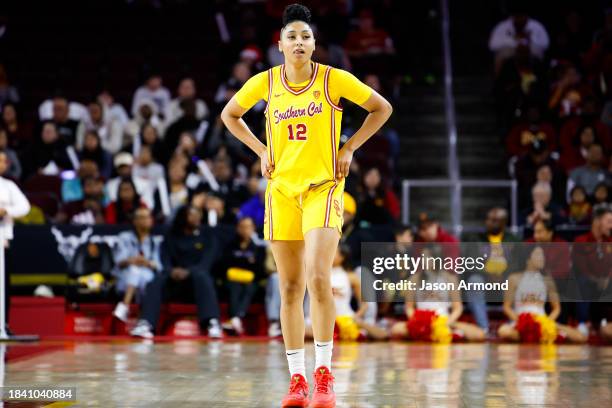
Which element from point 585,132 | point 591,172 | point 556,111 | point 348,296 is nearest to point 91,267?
point 348,296

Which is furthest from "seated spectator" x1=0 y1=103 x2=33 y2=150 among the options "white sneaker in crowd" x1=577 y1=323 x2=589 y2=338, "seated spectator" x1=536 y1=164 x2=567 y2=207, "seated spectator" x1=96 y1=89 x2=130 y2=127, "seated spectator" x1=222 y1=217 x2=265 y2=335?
"white sneaker in crowd" x1=577 y1=323 x2=589 y2=338

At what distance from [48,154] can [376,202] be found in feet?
14.7

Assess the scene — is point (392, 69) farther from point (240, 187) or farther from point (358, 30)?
point (240, 187)

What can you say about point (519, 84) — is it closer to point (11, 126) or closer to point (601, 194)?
point (601, 194)

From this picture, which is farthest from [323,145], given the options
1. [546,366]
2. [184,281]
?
[184,281]

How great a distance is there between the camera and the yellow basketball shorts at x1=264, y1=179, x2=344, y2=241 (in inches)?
249

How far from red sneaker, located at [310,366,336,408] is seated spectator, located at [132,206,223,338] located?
A: 5821 mm

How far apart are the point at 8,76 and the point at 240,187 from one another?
5.82 metres

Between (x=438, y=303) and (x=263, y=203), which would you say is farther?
(x=263, y=203)

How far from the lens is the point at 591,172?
1430 cm

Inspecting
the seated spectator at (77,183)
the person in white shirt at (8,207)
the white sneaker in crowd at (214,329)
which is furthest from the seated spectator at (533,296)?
the seated spectator at (77,183)

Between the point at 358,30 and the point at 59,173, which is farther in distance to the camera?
the point at 358,30

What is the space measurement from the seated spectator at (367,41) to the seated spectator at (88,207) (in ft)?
16.4

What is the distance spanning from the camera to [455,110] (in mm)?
17328
